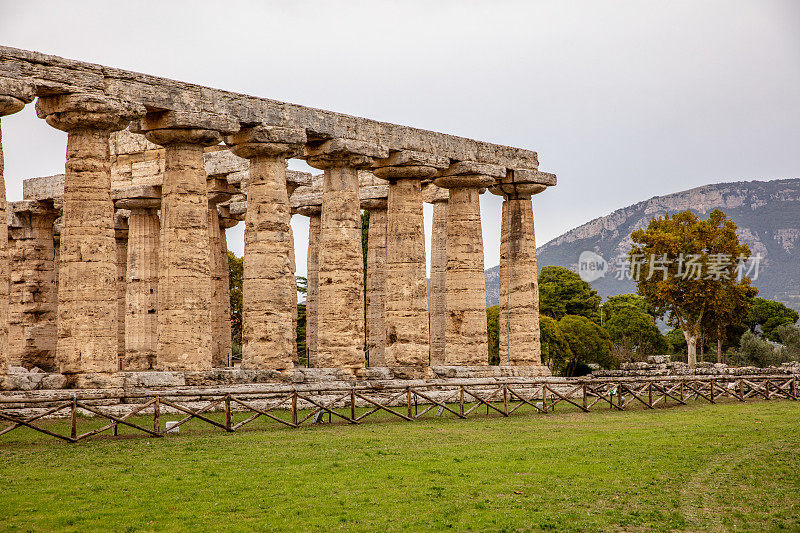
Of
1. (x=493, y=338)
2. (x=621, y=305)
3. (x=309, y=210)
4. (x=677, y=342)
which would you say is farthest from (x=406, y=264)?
(x=677, y=342)

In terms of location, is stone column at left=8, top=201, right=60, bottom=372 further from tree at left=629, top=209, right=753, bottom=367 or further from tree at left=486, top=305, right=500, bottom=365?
tree at left=629, top=209, right=753, bottom=367

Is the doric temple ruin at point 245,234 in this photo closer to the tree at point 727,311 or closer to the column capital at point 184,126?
the column capital at point 184,126

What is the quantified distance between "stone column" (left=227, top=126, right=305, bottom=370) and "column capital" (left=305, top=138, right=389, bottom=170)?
1607mm

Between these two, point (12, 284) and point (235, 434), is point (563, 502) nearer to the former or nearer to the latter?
point (235, 434)

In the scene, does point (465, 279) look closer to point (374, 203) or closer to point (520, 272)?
point (520, 272)

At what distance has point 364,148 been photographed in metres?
36.5

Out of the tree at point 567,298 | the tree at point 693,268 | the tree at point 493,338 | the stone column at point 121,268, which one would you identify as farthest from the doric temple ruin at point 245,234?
the tree at point 567,298

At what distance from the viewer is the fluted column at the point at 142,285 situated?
4309cm

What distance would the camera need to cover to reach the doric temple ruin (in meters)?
29.8

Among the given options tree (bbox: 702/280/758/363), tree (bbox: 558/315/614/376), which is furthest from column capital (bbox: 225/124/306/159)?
tree (bbox: 558/315/614/376)

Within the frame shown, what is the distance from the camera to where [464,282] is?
1644 inches

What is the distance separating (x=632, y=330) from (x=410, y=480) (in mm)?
70131

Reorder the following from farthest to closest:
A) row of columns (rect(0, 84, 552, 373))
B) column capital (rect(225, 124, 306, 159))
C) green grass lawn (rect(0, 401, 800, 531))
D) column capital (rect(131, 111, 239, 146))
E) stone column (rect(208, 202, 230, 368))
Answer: stone column (rect(208, 202, 230, 368)) < column capital (rect(225, 124, 306, 159)) < column capital (rect(131, 111, 239, 146)) < row of columns (rect(0, 84, 552, 373)) < green grass lawn (rect(0, 401, 800, 531))

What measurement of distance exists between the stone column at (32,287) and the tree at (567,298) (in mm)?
49604
